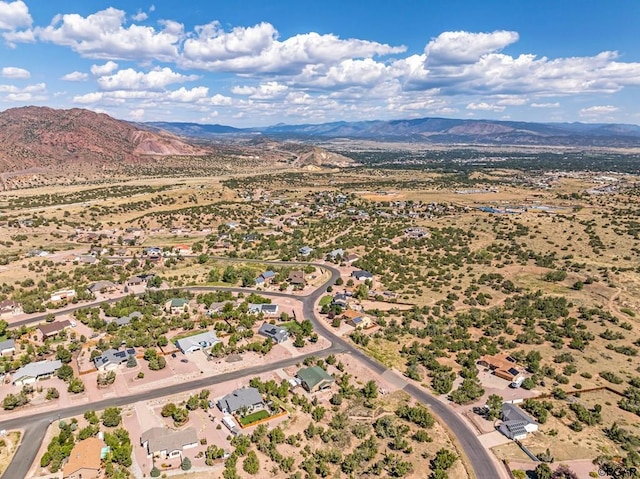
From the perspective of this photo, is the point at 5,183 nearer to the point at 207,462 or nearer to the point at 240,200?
the point at 240,200

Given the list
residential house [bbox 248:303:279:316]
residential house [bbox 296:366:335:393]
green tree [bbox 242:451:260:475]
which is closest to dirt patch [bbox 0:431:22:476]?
green tree [bbox 242:451:260:475]

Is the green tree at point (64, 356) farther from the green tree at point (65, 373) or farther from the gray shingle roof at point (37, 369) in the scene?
the green tree at point (65, 373)

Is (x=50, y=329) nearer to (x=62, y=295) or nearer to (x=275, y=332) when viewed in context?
(x=62, y=295)

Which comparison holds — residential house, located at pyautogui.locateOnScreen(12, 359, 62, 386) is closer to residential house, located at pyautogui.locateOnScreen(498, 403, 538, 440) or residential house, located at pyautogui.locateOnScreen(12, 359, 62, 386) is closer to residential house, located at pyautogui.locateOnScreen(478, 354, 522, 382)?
residential house, located at pyautogui.locateOnScreen(498, 403, 538, 440)

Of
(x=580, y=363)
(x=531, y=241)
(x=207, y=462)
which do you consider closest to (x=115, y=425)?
(x=207, y=462)

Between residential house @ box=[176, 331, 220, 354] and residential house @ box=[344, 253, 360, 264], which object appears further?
residential house @ box=[344, 253, 360, 264]

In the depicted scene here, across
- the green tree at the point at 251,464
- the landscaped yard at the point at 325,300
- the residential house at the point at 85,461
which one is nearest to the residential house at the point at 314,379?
the green tree at the point at 251,464
